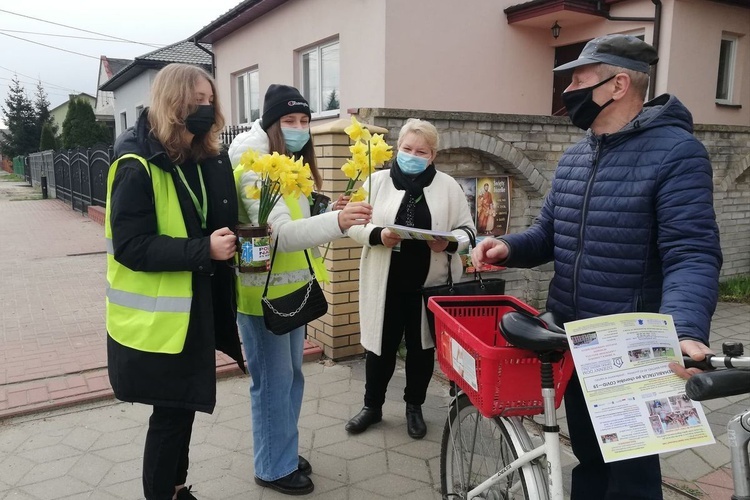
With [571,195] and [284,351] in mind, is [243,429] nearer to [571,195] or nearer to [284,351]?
[284,351]

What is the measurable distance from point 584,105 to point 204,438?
2.82m

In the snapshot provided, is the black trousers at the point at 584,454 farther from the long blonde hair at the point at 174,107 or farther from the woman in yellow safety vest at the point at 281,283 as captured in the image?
the long blonde hair at the point at 174,107

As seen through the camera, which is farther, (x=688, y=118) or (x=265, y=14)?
(x=265, y=14)

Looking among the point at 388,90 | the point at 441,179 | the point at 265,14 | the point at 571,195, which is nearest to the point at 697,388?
the point at 571,195

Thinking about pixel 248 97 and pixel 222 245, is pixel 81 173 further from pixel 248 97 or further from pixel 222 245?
pixel 222 245

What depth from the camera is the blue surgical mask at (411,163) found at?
3.31 m

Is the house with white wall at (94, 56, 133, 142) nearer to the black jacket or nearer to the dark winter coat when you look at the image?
the black jacket

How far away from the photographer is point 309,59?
10578 millimetres

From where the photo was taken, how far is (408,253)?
337cm

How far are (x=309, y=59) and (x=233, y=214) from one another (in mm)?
8855

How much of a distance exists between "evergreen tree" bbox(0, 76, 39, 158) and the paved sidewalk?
44.7 m

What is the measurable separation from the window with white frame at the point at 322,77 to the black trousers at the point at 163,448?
7.76 meters

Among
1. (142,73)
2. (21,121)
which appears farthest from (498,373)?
(21,121)

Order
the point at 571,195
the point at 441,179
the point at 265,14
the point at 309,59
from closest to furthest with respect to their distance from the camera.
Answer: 1. the point at 571,195
2. the point at 441,179
3. the point at 309,59
4. the point at 265,14
